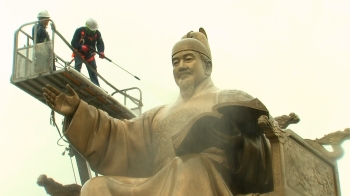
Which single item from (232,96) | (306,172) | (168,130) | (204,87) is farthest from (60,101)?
(306,172)

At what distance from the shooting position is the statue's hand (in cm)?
970

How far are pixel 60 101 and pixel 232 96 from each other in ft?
6.24

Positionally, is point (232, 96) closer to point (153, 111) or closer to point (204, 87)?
point (204, 87)

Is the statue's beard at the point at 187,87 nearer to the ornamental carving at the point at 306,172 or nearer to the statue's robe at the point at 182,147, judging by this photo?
the statue's robe at the point at 182,147

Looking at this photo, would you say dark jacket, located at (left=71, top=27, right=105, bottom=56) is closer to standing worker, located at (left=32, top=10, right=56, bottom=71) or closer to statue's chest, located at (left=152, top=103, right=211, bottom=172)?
standing worker, located at (left=32, top=10, right=56, bottom=71)

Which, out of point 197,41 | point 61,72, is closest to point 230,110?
point 197,41

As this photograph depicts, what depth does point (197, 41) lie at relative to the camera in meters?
10.7

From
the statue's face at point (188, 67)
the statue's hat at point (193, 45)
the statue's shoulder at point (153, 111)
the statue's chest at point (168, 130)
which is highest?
the statue's hat at point (193, 45)

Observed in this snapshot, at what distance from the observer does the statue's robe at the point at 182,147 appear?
9.23 meters

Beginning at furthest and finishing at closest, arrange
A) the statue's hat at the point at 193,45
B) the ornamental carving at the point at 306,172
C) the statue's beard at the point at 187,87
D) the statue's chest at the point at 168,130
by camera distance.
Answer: the statue's hat at the point at 193,45 < the statue's beard at the point at 187,87 < the statue's chest at the point at 168,130 < the ornamental carving at the point at 306,172

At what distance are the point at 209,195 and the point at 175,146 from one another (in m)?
0.73

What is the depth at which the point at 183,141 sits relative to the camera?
941cm

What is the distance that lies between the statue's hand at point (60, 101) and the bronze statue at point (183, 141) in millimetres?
11

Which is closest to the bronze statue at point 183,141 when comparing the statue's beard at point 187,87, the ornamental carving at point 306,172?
the statue's beard at point 187,87
